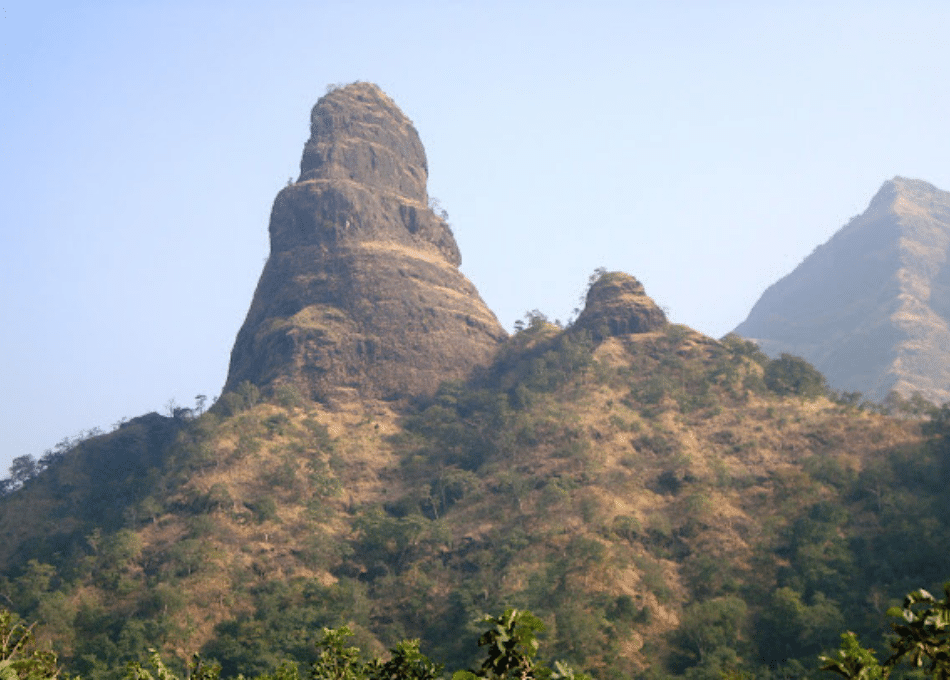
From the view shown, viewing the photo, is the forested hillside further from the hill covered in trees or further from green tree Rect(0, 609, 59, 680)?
green tree Rect(0, 609, 59, 680)

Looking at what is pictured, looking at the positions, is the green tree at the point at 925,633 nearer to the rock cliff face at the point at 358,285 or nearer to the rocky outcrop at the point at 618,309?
the rock cliff face at the point at 358,285

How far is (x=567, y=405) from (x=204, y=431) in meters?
32.9

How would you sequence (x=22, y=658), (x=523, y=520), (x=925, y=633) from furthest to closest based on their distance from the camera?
(x=523, y=520) < (x=22, y=658) < (x=925, y=633)

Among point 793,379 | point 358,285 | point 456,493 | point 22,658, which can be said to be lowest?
point 22,658

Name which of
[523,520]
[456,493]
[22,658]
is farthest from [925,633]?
[456,493]

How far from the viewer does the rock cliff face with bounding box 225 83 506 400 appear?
304 ft

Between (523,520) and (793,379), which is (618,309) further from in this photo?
(523,520)

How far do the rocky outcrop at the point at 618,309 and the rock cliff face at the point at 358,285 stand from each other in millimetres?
12881

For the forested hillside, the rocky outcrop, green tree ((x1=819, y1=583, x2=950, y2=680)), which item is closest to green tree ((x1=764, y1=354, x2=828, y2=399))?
the forested hillside

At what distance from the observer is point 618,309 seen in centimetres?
9500

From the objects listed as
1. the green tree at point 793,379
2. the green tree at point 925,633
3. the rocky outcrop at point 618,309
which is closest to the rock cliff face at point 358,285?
the rocky outcrop at point 618,309

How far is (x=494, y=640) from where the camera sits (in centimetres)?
1263

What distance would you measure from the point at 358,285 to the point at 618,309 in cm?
2826

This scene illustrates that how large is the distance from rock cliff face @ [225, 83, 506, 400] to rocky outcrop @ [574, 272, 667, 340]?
42.3 ft
